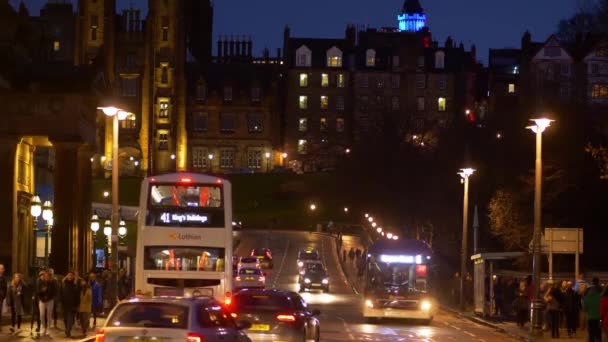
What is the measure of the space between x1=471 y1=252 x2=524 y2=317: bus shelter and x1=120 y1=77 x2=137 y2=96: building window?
99.0 metres

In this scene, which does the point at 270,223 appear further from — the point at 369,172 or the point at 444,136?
the point at 444,136

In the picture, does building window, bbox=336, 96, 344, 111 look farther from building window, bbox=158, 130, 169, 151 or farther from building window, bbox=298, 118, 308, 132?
building window, bbox=158, 130, 169, 151

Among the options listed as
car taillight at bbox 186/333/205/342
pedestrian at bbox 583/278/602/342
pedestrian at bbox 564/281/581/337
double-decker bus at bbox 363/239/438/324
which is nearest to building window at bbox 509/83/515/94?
double-decker bus at bbox 363/239/438/324

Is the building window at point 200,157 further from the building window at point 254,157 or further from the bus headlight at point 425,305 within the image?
the bus headlight at point 425,305

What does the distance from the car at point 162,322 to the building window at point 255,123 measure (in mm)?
141732

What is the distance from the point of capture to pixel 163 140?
150625mm

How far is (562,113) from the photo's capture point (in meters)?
75.3

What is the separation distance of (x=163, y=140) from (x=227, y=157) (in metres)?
12.3

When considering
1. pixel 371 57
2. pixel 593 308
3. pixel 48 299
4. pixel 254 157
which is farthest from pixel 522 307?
pixel 371 57

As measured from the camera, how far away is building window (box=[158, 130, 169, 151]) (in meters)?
150

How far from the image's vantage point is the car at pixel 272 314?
27594 millimetres

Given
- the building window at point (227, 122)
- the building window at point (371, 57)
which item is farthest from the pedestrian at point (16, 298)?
the building window at point (371, 57)

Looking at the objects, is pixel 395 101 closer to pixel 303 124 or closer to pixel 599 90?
pixel 303 124

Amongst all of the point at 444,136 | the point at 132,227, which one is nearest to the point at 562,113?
the point at 444,136
